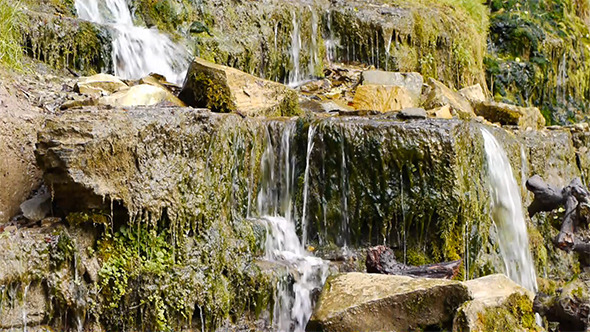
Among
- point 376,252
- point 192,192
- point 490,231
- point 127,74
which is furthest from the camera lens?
point 127,74

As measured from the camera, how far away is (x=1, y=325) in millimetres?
4664

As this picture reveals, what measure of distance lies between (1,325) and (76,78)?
372 cm

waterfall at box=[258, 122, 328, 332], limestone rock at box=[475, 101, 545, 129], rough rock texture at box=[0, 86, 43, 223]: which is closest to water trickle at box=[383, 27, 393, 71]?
limestone rock at box=[475, 101, 545, 129]

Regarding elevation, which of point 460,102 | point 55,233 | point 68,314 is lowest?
point 68,314

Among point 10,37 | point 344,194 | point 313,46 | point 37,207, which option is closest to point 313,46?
point 313,46

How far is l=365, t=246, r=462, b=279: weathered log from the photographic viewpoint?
6277mm

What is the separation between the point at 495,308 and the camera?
5320 millimetres

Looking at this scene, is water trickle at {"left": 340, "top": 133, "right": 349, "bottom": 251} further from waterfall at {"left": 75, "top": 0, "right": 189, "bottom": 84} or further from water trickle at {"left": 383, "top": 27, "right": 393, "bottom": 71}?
water trickle at {"left": 383, "top": 27, "right": 393, "bottom": 71}

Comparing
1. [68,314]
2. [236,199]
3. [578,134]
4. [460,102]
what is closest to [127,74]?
[236,199]

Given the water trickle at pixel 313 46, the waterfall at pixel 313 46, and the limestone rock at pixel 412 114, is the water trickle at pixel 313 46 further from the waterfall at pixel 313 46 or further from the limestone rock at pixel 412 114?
the limestone rock at pixel 412 114

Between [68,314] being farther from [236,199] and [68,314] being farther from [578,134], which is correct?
[578,134]

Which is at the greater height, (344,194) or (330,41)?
(330,41)

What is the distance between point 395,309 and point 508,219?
3.30 metres

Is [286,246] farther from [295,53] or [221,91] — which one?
[295,53]
